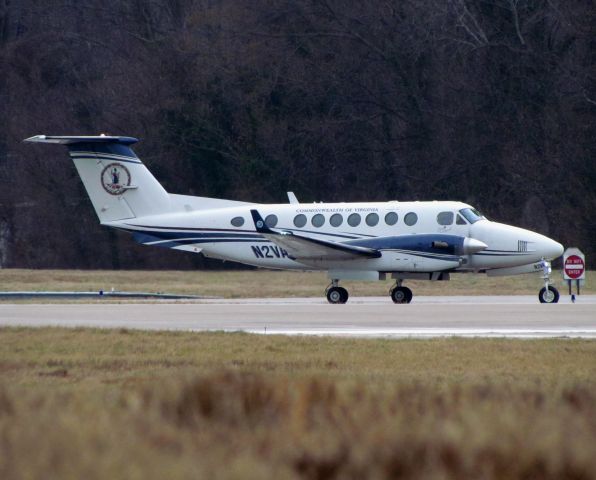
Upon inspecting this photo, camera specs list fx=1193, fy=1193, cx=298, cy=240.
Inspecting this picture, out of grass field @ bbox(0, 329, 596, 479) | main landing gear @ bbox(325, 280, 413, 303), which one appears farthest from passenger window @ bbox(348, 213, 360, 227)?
grass field @ bbox(0, 329, 596, 479)

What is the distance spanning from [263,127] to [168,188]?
196 inches

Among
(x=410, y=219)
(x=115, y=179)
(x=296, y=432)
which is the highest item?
(x=115, y=179)

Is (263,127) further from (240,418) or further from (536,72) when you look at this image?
(240,418)

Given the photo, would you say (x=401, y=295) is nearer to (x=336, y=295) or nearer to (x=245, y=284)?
(x=336, y=295)

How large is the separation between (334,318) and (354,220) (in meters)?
7.56

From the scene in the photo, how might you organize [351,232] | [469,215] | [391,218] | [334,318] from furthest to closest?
[351,232]
[391,218]
[469,215]
[334,318]

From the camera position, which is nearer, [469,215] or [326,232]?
[469,215]

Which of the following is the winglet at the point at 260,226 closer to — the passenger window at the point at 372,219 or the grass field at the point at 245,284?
the passenger window at the point at 372,219

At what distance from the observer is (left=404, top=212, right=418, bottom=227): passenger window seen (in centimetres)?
2714

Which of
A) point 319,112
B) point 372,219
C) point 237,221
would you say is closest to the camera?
point 372,219

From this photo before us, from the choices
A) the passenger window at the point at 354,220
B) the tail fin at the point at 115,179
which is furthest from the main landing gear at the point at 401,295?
the tail fin at the point at 115,179

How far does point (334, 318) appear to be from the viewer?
67.4ft

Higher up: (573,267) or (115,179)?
(115,179)

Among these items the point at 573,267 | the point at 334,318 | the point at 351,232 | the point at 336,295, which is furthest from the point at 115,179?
the point at 573,267
